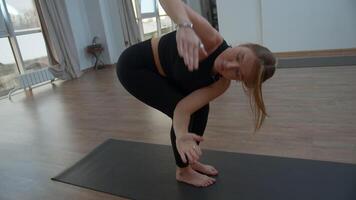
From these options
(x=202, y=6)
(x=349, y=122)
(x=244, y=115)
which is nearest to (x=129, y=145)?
(x=244, y=115)

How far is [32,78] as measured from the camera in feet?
15.6

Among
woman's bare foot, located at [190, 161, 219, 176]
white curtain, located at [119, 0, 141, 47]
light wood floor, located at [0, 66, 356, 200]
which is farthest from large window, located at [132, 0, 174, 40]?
woman's bare foot, located at [190, 161, 219, 176]

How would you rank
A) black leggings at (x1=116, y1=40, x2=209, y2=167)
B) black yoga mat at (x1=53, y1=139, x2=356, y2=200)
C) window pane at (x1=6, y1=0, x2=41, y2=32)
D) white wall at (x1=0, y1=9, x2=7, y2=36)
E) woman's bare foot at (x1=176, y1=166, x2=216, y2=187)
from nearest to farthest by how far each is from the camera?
black leggings at (x1=116, y1=40, x2=209, y2=167) < black yoga mat at (x1=53, y1=139, x2=356, y2=200) < woman's bare foot at (x1=176, y1=166, x2=216, y2=187) < white wall at (x1=0, y1=9, x2=7, y2=36) < window pane at (x1=6, y1=0, x2=41, y2=32)

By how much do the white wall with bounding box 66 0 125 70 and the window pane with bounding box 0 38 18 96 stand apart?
4.09 ft

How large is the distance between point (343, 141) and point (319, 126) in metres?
0.27

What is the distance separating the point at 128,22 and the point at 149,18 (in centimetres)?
111

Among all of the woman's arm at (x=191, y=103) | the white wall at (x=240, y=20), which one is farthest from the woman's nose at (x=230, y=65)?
the white wall at (x=240, y=20)

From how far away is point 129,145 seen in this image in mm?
2283

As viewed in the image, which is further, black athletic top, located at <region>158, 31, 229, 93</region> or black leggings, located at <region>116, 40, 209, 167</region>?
black leggings, located at <region>116, 40, 209, 167</region>

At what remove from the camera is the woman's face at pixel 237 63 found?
1.07m

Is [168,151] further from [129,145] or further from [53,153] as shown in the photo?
[53,153]

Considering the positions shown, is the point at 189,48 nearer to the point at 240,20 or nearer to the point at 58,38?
the point at 240,20

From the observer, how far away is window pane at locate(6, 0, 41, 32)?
Result: 15.5 ft

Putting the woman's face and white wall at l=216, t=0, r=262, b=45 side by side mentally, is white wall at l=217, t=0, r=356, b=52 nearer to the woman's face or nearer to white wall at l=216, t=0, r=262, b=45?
white wall at l=216, t=0, r=262, b=45
